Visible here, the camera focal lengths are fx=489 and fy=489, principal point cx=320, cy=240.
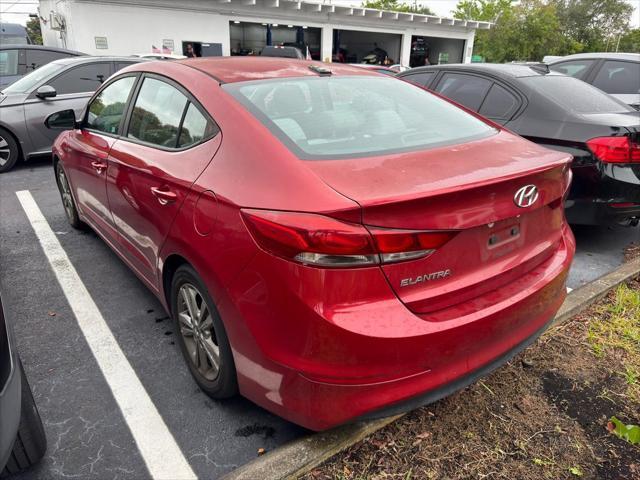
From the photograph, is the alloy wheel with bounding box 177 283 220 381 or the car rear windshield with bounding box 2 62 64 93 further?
the car rear windshield with bounding box 2 62 64 93

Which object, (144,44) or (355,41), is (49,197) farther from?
(355,41)

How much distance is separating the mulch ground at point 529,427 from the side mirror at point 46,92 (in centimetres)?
677

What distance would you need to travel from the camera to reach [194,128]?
237 centimetres

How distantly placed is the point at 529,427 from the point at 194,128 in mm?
2109

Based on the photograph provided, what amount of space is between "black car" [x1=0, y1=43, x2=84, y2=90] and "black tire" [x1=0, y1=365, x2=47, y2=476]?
9.51m

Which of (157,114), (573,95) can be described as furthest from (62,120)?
(573,95)

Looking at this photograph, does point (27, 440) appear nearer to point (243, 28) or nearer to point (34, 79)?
point (34, 79)

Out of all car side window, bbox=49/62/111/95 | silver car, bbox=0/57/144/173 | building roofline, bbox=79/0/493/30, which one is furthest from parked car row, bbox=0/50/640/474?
building roofline, bbox=79/0/493/30

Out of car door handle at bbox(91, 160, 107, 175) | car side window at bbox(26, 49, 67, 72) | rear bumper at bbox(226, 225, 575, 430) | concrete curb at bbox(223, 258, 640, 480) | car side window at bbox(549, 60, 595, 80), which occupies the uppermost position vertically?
car side window at bbox(549, 60, 595, 80)

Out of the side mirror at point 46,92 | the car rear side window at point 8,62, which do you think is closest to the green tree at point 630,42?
the car rear side window at point 8,62

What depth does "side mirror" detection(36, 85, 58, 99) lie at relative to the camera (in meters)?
6.79

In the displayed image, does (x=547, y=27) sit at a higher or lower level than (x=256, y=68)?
higher

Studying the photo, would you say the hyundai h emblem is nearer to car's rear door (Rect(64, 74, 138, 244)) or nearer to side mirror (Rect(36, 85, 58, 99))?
car's rear door (Rect(64, 74, 138, 244))

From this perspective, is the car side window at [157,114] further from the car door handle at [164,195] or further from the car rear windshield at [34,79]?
the car rear windshield at [34,79]
